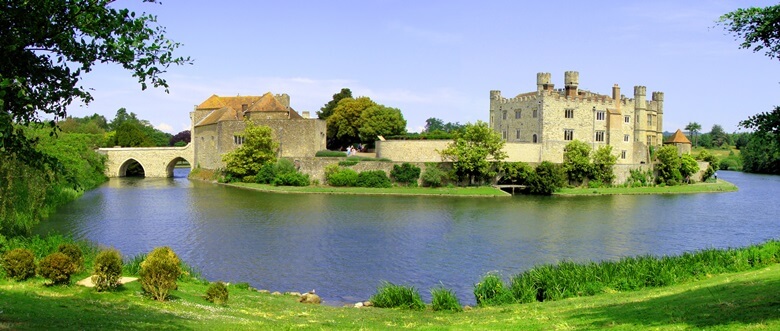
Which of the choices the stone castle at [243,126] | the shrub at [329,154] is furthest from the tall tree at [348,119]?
the shrub at [329,154]

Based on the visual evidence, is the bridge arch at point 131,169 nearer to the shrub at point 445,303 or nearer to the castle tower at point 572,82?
the castle tower at point 572,82

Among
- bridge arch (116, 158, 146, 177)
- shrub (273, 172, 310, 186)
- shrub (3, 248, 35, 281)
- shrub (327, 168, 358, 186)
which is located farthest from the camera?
bridge arch (116, 158, 146, 177)

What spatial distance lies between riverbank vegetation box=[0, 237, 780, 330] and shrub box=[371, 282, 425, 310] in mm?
26

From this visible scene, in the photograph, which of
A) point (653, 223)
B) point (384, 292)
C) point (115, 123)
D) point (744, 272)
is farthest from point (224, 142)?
point (115, 123)

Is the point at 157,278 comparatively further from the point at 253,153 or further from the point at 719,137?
the point at 719,137

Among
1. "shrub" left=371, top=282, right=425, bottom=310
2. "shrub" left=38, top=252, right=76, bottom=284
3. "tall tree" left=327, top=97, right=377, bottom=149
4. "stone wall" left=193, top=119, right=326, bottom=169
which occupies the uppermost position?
"tall tree" left=327, top=97, right=377, bottom=149

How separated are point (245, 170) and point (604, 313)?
161ft

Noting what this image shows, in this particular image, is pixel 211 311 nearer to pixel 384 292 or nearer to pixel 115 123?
pixel 384 292

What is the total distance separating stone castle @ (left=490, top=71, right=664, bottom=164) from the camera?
5934cm

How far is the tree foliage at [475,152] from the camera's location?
5316 centimetres

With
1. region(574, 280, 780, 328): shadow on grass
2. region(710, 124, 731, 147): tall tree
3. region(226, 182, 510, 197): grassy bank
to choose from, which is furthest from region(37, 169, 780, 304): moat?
region(710, 124, 731, 147): tall tree

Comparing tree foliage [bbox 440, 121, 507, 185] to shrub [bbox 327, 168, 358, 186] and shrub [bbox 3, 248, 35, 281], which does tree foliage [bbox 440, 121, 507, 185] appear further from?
shrub [bbox 3, 248, 35, 281]

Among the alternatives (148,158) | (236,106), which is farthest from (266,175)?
(148,158)

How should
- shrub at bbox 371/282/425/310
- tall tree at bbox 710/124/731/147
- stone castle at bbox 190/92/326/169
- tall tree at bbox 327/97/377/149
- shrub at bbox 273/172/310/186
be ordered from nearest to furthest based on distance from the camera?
shrub at bbox 371/282/425/310
shrub at bbox 273/172/310/186
stone castle at bbox 190/92/326/169
tall tree at bbox 327/97/377/149
tall tree at bbox 710/124/731/147
